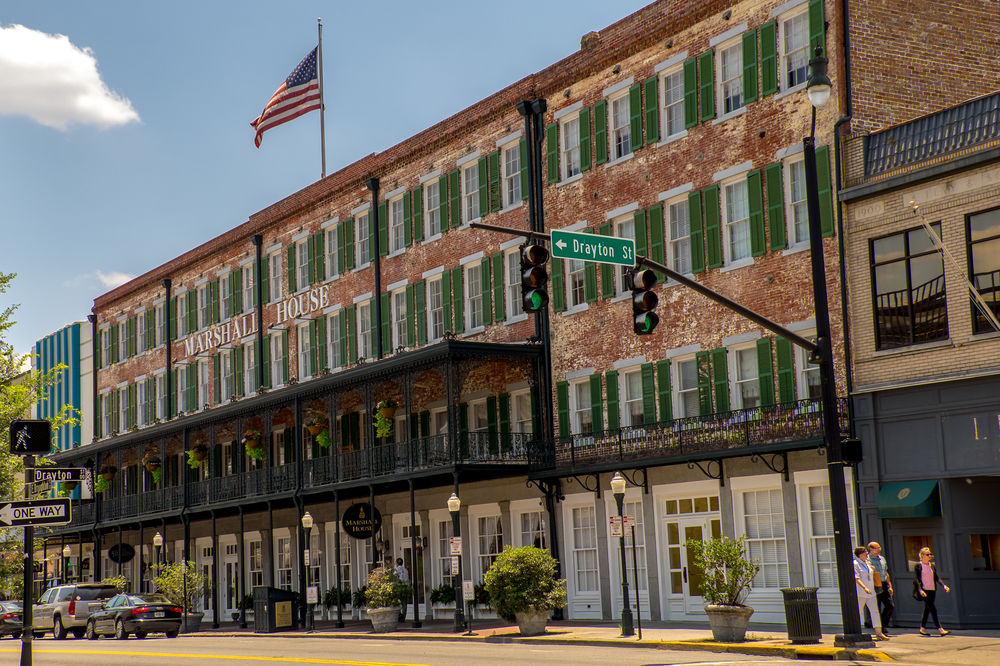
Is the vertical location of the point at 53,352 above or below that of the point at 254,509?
above

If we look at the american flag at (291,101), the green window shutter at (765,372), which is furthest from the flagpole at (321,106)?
the green window shutter at (765,372)

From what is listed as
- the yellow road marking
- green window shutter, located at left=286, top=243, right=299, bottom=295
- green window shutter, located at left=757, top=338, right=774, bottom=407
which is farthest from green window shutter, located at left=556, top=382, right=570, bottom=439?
green window shutter, located at left=286, top=243, right=299, bottom=295

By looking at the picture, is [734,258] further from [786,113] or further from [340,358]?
[340,358]

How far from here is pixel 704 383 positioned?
28.3 m

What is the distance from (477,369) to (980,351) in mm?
16065

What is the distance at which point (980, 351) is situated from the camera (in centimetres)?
2261

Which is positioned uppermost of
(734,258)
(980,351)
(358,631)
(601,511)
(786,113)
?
(786,113)

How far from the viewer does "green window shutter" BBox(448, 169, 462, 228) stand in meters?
36.8

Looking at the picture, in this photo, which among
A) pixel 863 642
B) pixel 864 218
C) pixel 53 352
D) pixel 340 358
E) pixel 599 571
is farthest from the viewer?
pixel 53 352

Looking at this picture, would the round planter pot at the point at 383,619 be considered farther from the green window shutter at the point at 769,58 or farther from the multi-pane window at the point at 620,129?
the green window shutter at the point at 769,58

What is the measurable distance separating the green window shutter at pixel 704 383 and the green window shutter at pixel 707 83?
218 inches

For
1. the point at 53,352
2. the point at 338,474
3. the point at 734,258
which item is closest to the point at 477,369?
the point at 338,474

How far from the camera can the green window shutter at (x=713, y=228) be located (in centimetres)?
2836

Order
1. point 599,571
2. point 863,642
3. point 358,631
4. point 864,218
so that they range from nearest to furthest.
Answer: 1. point 863,642
2. point 864,218
3. point 599,571
4. point 358,631
